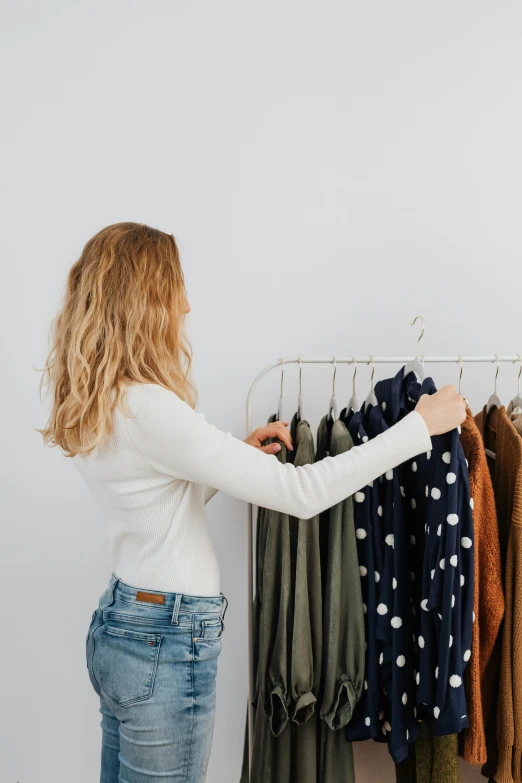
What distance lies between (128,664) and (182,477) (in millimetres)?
360

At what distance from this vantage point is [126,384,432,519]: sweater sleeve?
124cm

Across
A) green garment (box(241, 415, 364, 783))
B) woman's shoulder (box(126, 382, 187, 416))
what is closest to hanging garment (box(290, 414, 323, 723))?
green garment (box(241, 415, 364, 783))

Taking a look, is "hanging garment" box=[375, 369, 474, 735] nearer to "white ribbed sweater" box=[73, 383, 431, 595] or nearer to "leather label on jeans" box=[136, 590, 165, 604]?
"white ribbed sweater" box=[73, 383, 431, 595]

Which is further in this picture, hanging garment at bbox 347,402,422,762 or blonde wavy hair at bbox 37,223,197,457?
hanging garment at bbox 347,402,422,762

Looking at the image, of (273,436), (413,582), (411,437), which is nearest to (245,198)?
(273,436)

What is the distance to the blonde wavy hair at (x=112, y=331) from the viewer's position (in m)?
1.26

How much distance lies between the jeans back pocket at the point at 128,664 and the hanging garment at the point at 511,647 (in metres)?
0.78

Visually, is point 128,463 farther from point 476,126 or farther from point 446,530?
point 476,126

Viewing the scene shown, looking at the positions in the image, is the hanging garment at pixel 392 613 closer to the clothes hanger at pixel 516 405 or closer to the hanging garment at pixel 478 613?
the hanging garment at pixel 478 613

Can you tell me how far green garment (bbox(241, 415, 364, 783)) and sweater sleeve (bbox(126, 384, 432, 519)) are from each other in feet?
0.84

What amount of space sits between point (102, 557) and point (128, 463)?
0.94 meters

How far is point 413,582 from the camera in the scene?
64.4 inches

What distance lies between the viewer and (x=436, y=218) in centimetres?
200

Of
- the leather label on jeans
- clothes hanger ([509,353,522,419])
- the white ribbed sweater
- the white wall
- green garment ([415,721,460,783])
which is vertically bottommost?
green garment ([415,721,460,783])
